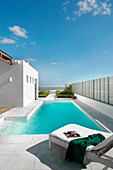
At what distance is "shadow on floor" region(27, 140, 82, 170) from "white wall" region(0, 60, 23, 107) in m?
6.12

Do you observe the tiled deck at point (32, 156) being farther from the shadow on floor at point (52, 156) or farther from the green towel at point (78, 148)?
the green towel at point (78, 148)

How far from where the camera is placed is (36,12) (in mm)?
9055

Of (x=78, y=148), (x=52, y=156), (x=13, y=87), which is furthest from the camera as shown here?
(x=13, y=87)

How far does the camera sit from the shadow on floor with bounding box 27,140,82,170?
2369mm

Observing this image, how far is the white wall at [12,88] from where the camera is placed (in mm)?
8703

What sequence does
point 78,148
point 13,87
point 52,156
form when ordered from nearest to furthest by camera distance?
1. point 78,148
2. point 52,156
3. point 13,87

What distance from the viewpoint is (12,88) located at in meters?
8.76

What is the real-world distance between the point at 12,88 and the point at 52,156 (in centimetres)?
719

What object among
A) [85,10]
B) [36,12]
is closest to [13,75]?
[36,12]

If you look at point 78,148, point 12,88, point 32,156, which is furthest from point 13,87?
point 78,148

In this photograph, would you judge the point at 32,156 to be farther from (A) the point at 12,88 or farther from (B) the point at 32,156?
(A) the point at 12,88

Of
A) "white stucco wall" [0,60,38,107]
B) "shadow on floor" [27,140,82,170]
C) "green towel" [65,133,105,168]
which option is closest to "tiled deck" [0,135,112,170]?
"shadow on floor" [27,140,82,170]

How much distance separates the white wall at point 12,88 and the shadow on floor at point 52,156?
6.12 m

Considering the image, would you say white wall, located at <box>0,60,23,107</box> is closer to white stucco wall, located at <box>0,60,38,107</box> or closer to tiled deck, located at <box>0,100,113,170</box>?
white stucco wall, located at <box>0,60,38,107</box>
